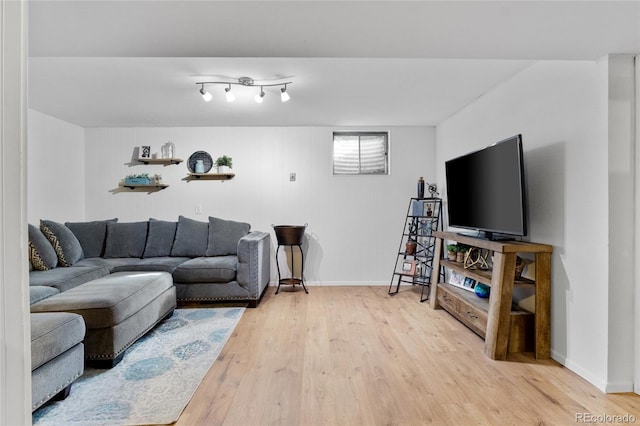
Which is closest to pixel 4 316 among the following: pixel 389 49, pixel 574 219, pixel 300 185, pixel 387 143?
pixel 389 49

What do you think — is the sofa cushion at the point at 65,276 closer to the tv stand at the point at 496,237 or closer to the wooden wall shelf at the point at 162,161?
the wooden wall shelf at the point at 162,161

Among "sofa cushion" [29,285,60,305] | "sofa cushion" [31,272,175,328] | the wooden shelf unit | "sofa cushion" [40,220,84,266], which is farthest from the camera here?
"sofa cushion" [40,220,84,266]

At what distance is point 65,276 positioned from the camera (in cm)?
307

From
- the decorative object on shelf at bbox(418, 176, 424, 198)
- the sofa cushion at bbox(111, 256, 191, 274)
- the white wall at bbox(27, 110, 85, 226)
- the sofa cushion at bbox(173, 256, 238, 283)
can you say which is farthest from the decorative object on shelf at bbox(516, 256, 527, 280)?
the white wall at bbox(27, 110, 85, 226)

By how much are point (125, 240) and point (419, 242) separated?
3.80 meters

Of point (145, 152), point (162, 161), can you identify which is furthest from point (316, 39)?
point (145, 152)

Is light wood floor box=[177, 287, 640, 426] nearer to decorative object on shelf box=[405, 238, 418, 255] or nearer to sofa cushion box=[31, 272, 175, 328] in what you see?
sofa cushion box=[31, 272, 175, 328]

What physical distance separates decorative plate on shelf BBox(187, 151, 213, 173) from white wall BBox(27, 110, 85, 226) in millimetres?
1484

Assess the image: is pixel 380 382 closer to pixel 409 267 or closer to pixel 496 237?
pixel 496 237

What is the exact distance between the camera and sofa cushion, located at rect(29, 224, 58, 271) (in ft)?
10.6

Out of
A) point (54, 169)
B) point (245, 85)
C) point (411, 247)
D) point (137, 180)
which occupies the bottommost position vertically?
point (411, 247)

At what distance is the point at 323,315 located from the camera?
3.46 metres

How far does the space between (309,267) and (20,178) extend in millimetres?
4256

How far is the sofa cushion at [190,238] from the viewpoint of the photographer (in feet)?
13.8
